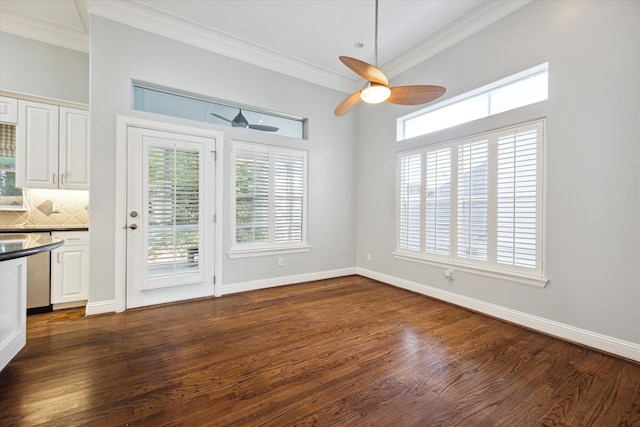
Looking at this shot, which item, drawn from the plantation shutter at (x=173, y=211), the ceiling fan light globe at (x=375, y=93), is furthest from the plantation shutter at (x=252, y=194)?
the ceiling fan light globe at (x=375, y=93)

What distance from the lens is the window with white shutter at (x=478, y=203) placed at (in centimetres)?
278

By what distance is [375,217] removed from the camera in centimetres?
466

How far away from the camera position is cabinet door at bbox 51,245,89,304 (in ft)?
10.2

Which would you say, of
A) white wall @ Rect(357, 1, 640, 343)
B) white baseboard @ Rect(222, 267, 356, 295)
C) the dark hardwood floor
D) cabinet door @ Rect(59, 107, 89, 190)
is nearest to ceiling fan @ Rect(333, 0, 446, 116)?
white wall @ Rect(357, 1, 640, 343)

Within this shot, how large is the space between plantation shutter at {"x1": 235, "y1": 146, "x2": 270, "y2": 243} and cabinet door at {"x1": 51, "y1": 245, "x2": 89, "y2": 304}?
1779 mm

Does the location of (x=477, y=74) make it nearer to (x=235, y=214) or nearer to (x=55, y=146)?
(x=235, y=214)

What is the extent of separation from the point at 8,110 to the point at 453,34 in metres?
5.29

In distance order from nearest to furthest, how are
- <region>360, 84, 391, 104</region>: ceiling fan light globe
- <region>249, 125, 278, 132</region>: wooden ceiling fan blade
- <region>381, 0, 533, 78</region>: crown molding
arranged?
<region>360, 84, 391, 104</region>: ceiling fan light globe < <region>381, 0, 533, 78</region>: crown molding < <region>249, 125, 278, 132</region>: wooden ceiling fan blade

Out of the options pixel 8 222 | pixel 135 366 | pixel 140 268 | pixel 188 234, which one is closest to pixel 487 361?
pixel 135 366

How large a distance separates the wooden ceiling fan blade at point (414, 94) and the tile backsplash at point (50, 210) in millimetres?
4171

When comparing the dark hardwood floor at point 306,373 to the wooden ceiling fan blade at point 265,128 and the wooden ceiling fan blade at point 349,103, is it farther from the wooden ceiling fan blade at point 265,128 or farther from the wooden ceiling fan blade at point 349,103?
the wooden ceiling fan blade at point 265,128

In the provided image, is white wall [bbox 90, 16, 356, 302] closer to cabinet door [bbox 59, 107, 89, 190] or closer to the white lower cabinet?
the white lower cabinet

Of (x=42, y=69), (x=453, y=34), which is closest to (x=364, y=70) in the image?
(x=453, y=34)

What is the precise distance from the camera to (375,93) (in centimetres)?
244
